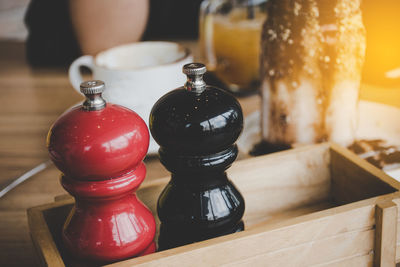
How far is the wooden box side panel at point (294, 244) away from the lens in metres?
0.41

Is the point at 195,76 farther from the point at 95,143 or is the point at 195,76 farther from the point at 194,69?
the point at 95,143

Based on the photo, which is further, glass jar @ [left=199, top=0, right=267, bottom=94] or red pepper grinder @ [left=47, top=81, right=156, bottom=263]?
glass jar @ [left=199, top=0, right=267, bottom=94]

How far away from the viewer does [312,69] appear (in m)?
0.68

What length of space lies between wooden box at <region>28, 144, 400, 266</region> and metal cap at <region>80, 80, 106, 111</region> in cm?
13

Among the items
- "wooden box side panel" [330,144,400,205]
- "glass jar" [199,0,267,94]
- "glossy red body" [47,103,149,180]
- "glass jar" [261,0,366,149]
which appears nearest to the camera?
"glossy red body" [47,103,149,180]

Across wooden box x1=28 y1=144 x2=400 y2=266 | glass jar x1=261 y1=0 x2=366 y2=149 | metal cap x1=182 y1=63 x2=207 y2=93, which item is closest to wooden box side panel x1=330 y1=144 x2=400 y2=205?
wooden box x1=28 y1=144 x2=400 y2=266

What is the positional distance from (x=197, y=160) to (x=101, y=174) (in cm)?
9

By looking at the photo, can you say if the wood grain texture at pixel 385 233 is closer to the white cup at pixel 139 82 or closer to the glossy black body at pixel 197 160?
the glossy black body at pixel 197 160

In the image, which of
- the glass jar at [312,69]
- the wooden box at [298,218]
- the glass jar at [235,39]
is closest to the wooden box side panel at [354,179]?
the wooden box at [298,218]

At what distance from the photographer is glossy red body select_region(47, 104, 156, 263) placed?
0.41 metres

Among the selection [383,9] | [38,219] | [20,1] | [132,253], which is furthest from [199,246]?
[20,1]

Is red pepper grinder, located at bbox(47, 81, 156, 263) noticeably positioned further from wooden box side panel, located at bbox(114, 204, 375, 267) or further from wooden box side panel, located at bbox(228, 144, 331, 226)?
wooden box side panel, located at bbox(228, 144, 331, 226)

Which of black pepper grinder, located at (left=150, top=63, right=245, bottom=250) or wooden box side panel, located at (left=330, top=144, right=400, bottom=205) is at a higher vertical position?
black pepper grinder, located at (left=150, top=63, right=245, bottom=250)

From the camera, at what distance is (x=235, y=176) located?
22.5 inches
